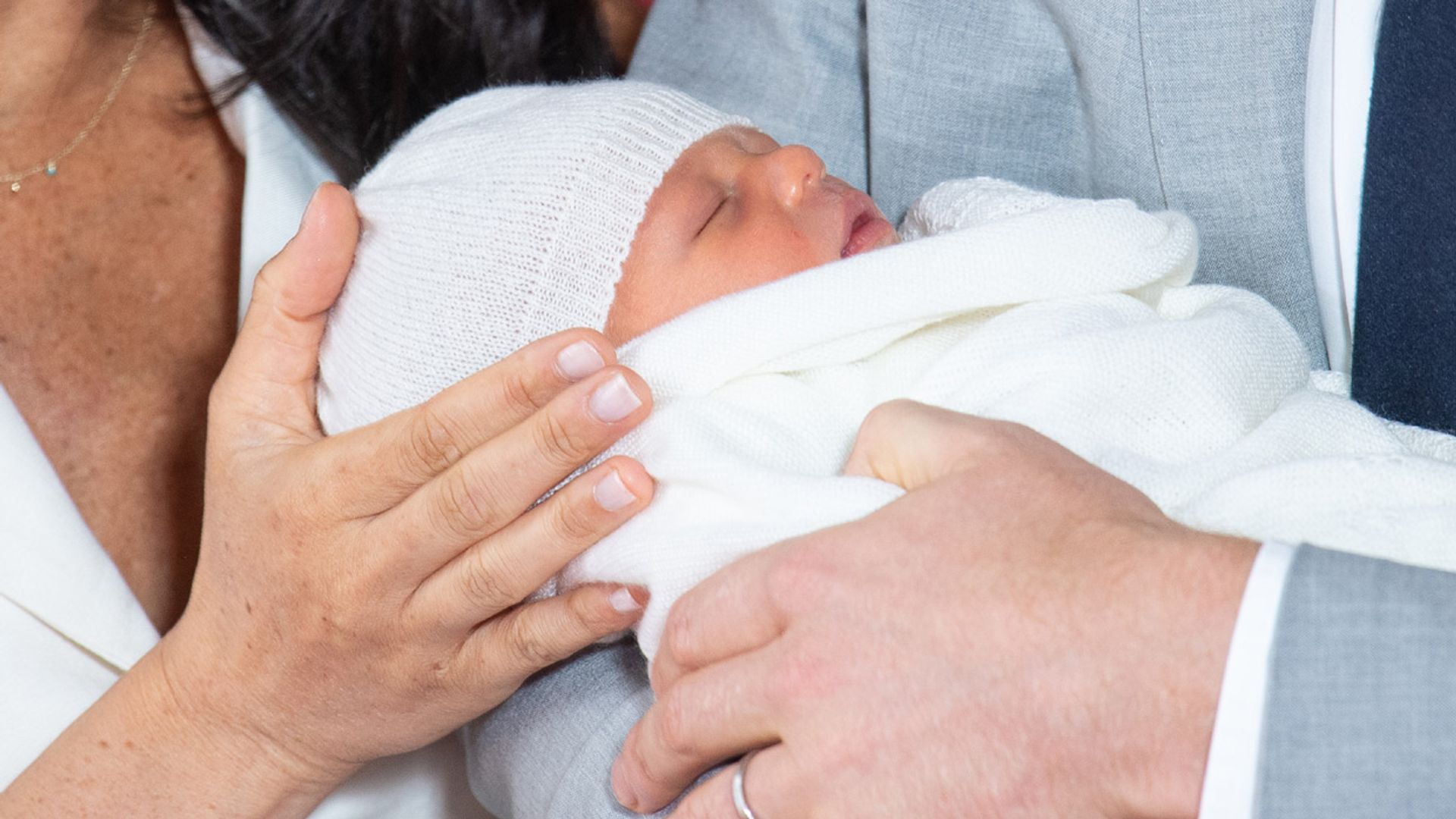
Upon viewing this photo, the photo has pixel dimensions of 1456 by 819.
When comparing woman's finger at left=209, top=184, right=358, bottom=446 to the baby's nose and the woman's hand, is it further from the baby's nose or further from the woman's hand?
the baby's nose

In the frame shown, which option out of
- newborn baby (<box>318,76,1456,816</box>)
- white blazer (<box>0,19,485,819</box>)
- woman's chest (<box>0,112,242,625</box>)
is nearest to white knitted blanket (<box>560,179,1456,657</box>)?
newborn baby (<box>318,76,1456,816</box>)

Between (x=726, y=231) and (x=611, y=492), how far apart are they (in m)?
0.30

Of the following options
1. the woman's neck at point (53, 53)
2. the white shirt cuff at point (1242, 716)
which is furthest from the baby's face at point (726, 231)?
the woman's neck at point (53, 53)

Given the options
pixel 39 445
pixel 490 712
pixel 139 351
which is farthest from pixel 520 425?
pixel 139 351

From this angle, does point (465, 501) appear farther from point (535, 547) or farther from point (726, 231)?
point (726, 231)

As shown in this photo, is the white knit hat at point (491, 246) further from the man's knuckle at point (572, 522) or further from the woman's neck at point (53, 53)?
the woman's neck at point (53, 53)

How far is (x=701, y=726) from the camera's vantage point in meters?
0.82

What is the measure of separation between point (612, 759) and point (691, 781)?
0.37 feet

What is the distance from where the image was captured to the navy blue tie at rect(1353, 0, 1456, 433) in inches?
37.1

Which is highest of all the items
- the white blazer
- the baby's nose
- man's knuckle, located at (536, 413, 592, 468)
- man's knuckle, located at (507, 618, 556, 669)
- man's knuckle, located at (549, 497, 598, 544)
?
the baby's nose

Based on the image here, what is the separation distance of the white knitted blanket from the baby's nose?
0.41ft

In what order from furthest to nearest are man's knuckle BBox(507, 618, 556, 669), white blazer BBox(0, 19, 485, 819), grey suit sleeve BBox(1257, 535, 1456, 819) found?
white blazer BBox(0, 19, 485, 819), man's knuckle BBox(507, 618, 556, 669), grey suit sleeve BBox(1257, 535, 1456, 819)

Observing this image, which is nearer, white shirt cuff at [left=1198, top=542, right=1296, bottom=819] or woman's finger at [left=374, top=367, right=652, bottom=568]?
white shirt cuff at [left=1198, top=542, right=1296, bottom=819]

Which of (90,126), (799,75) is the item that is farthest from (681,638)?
(90,126)
